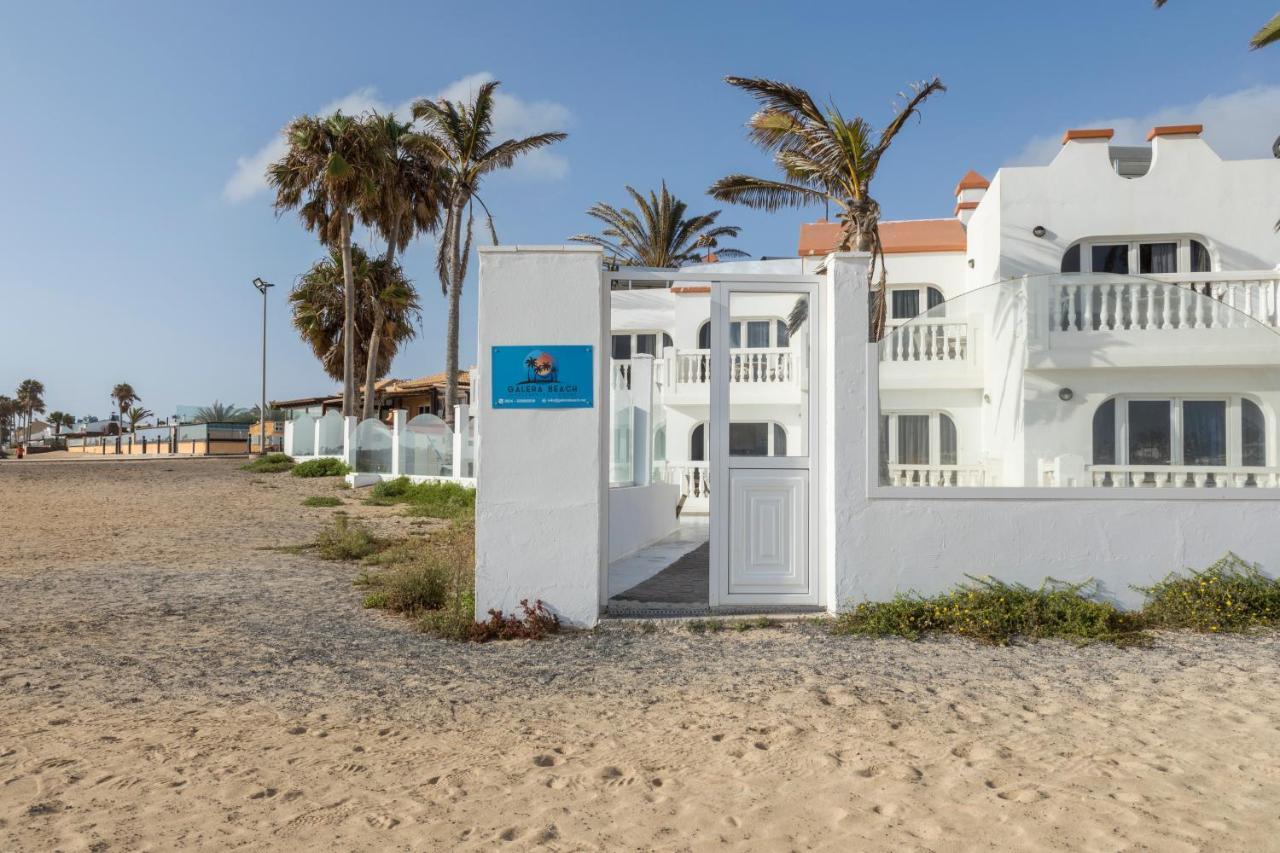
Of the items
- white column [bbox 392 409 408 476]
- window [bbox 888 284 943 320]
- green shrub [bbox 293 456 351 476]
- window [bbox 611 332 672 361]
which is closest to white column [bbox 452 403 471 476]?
white column [bbox 392 409 408 476]

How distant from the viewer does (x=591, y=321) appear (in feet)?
22.8

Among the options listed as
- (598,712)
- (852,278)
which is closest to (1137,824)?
(598,712)

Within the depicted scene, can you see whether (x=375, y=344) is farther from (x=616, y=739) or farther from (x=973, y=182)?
(x=616, y=739)

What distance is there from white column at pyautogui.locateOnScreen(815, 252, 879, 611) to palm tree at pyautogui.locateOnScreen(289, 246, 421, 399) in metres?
30.5

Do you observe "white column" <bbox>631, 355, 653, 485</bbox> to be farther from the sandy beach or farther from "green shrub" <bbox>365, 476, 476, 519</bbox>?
"green shrub" <bbox>365, 476, 476, 519</bbox>

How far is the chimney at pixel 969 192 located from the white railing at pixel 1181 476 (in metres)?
16.2

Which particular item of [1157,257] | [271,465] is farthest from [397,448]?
[1157,257]

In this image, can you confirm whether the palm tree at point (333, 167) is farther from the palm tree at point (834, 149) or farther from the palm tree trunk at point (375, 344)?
the palm tree at point (834, 149)

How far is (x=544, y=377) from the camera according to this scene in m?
6.96

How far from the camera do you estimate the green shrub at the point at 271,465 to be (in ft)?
91.3

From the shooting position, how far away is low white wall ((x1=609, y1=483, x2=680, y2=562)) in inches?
414

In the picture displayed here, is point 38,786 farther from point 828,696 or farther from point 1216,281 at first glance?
point 1216,281

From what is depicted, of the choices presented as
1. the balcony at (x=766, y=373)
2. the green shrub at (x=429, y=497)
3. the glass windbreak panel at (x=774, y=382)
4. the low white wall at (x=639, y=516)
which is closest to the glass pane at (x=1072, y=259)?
the low white wall at (x=639, y=516)

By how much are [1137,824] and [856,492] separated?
3675 millimetres
